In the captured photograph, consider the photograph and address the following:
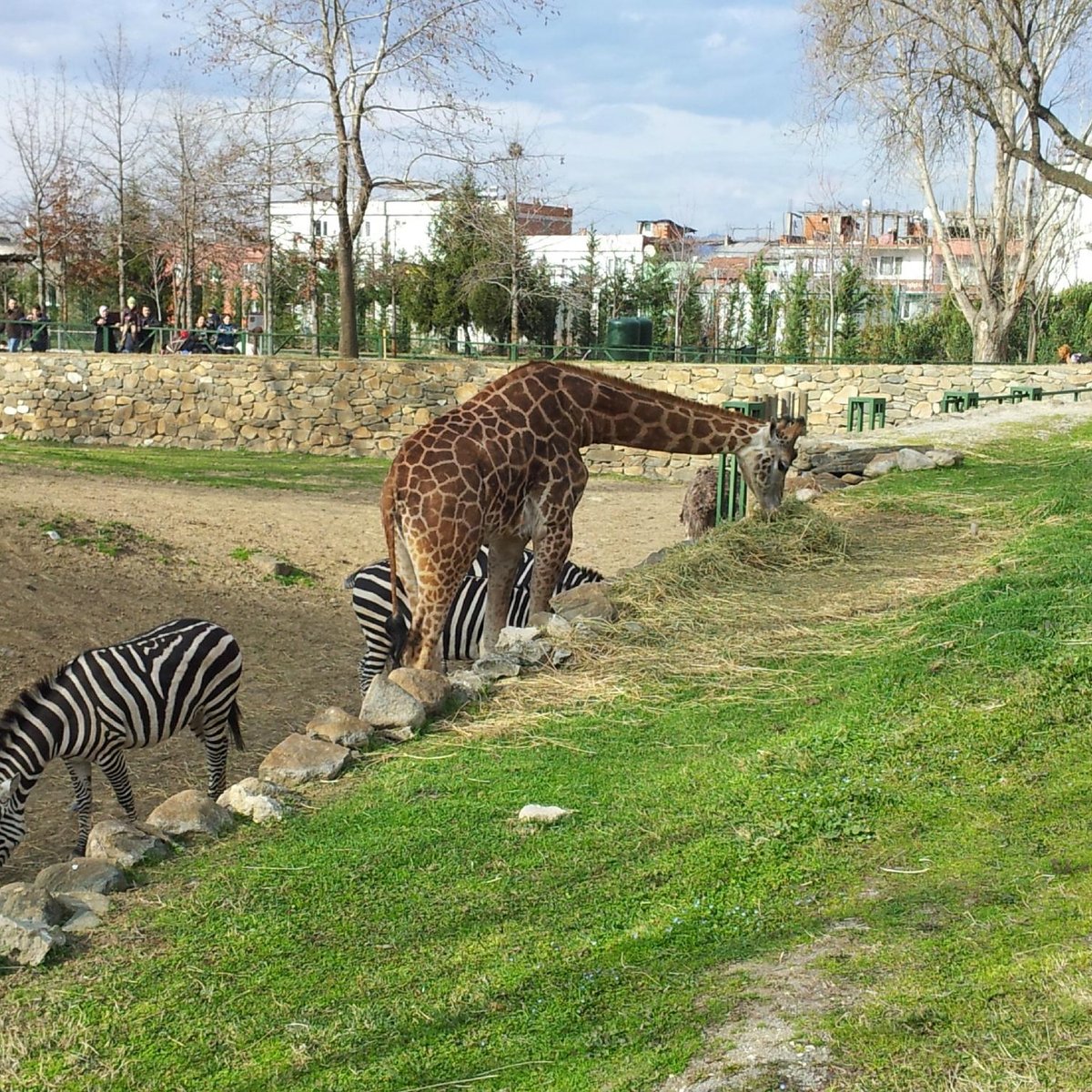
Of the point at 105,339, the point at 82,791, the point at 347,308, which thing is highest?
the point at 347,308

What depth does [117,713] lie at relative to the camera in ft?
23.9

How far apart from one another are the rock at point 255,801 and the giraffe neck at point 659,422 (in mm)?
3707

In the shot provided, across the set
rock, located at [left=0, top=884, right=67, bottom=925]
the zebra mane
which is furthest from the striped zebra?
rock, located at [left=0, top=884, right=67, bottom=925]

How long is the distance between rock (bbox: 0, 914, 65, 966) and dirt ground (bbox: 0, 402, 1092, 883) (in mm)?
2830

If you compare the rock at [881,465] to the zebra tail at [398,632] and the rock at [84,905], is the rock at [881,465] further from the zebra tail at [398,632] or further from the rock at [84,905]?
the rock at [84,905]

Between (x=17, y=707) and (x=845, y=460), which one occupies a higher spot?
(x=845, y=460)

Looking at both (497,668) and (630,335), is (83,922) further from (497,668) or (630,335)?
(630,335)

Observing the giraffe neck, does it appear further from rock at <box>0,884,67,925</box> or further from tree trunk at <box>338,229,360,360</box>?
tree trunk at <box>338,229,360,360</box>

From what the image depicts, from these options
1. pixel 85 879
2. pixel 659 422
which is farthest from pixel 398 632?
pixel 85 879

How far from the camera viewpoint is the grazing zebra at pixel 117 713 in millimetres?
6672

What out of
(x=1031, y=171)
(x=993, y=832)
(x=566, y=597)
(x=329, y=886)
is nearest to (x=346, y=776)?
(x=329, y=886)

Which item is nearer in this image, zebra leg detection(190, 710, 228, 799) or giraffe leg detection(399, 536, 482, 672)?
giraffe leg detection(399, 536, 482, 672)

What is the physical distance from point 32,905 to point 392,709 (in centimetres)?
213

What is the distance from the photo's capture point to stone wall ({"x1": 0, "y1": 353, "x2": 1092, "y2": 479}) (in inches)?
982
